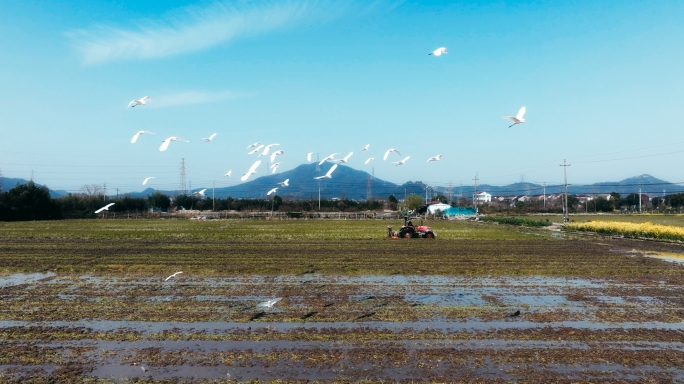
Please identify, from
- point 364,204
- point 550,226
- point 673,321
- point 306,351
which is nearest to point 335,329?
point 306,351

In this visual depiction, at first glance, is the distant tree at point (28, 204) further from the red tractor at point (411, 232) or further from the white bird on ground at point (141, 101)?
the white bird on ground at point (141, 101)

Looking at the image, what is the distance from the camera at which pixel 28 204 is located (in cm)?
6650

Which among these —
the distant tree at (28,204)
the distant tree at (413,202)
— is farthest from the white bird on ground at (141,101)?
the distant tree at (413,202)

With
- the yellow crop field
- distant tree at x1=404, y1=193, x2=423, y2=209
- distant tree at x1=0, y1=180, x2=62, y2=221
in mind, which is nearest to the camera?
the yellow crop field

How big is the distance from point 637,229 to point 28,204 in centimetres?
6806

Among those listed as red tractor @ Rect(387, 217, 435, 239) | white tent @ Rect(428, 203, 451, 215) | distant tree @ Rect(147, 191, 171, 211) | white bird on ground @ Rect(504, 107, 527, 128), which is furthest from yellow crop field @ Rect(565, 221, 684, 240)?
distant tree @ Rect(147, 191, 171, 211)

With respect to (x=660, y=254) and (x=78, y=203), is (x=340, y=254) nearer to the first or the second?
(x=660, y=254)

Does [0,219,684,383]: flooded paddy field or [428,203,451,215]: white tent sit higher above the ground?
[428,203,451,215]: white tent

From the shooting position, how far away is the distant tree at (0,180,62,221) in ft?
211

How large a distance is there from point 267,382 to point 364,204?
96337mm

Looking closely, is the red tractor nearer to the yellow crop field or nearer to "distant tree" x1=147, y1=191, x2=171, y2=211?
the yellow crop field

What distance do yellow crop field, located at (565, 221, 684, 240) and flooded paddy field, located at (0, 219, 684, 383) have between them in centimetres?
1533

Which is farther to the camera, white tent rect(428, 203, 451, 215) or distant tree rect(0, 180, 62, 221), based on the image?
white tent rect(428, 203, 451, 215)

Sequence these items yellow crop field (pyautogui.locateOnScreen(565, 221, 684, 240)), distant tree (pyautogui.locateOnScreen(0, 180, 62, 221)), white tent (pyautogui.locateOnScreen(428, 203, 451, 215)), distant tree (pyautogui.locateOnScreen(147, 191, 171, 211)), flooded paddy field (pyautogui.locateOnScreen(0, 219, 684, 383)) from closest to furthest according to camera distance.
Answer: flooded paddy field (pyautogui.locateOnScreen(0, 219, 684, 383))
yellow crop field (pyautogui.locateOnScreen(565, 221, 684, 240))
distant tree (pyautogui.locateOnScreen(0, 180, 62, 221))
white tent (pyautogui.locateOnScreen(428, 203, 451, 215))
distant tree (pyautogui.locateOnScreen(147, 191, 171, 211))
